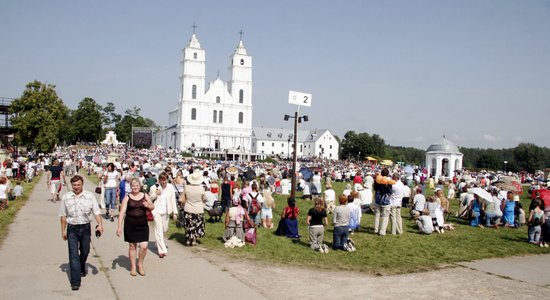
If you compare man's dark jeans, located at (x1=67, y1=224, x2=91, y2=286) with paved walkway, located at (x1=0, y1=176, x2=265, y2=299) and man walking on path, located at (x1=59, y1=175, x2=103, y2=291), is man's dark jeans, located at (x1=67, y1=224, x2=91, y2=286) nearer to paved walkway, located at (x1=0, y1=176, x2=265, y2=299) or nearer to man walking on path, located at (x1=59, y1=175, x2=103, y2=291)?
man walking on path, located at (x1=59, y1=175, x2=103, y2=291)

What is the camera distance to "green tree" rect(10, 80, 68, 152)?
41.3 meters

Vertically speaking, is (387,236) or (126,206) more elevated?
(126,206)

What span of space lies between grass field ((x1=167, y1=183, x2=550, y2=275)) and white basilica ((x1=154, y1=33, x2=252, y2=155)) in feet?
280

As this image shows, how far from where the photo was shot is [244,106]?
10400 centimetres

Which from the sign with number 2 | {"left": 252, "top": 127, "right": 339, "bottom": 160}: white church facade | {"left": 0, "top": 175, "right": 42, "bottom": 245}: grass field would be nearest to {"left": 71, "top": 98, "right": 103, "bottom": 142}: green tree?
{"left": 252, "top": 127, "right": 339, "bottom": 160}: white church facade

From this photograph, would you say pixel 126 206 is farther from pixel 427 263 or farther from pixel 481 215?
pixel 481 215

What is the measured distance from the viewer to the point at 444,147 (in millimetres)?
A: 43031

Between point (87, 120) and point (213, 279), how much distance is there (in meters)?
108

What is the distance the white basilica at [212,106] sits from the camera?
3922 inches

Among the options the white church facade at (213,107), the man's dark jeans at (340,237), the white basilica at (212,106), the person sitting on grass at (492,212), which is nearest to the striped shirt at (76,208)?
the man's dark jeans at (340,237)

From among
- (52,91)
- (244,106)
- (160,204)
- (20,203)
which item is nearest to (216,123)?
(244,106)

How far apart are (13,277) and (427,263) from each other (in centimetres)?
763

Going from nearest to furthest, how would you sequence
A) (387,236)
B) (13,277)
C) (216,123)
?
1. (13,277)
2. (387,236)
3. (216,123)

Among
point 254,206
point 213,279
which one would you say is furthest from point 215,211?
point 213,279
